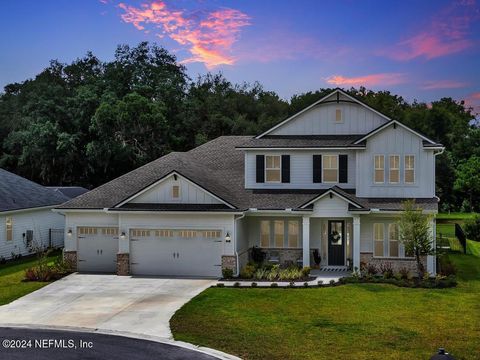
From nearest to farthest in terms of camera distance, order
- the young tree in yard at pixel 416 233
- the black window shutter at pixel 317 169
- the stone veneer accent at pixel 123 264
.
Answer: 1. the young tree in yard at pixel 416 233
2. the stone veneer accent at pixel 123 264
3. the black window shutter at pixel 317 169

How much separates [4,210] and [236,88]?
168 feet

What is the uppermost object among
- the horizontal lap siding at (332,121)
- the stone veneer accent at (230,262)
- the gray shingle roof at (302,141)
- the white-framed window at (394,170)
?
the horizontal lap siding at (332,121)

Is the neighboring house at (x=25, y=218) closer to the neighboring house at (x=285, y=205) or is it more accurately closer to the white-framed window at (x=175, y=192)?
the neighboring house at (x=285, y=205)

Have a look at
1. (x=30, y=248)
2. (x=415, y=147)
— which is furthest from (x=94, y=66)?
(x=415, y=147)

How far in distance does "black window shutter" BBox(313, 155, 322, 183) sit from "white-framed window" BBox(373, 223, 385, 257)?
361 centimetres

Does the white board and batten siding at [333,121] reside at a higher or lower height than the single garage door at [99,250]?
higher

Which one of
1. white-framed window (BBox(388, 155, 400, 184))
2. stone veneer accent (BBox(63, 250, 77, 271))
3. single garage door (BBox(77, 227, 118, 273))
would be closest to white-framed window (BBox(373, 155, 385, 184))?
white-framed window (BBox(388, 155, 400, 184))

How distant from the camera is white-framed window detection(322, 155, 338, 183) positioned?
1111 inches

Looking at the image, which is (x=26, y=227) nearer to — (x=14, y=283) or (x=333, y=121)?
(x=14, y=283)

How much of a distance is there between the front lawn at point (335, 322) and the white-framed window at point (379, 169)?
19.4ft

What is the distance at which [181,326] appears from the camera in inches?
663

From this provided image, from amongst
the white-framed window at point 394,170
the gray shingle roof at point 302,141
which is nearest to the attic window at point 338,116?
the gray shingle roof at point 302,141

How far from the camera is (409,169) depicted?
1053 inches

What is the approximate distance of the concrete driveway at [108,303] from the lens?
17453mm
